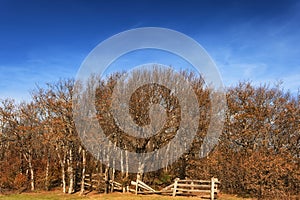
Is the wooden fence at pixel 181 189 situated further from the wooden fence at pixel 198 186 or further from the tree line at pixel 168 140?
the tree line at pixel 168 140

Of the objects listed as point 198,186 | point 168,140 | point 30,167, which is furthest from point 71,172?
point 198,186

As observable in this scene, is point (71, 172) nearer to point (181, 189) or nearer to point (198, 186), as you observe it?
point (181, 189)

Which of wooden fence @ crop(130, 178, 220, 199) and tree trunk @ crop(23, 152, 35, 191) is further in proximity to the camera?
tree trunk @ crop(23, 152, 35, 191)

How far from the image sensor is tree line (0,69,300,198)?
16.1 metres

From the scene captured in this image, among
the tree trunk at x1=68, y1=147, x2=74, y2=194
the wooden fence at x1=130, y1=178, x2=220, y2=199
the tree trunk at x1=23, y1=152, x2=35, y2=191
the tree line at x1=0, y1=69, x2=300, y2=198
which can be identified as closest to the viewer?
the wooden fence at x1=130, y1=178, x2=220, y2=199

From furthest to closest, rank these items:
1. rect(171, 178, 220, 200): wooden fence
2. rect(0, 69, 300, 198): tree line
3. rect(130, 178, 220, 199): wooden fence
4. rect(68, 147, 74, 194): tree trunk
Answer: rect(68, 147, 74, 194): tree trunk → rect(0, 69, 300, 198): tree line → rect(130, 178, 220, 199): wooden fence → rect(171, 178, 220, 200): wooden fence

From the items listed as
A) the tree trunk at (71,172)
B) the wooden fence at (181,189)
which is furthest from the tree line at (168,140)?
the wooden fence at (181,189)

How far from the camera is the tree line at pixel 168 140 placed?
16.1 m

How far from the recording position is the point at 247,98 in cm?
1944

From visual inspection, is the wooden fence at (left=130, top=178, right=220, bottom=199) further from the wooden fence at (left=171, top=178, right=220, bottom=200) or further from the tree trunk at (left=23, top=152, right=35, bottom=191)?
the tree trunk at (left=23, top=152, right=35, bottom=191)

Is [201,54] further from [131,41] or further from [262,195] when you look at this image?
[262,195]

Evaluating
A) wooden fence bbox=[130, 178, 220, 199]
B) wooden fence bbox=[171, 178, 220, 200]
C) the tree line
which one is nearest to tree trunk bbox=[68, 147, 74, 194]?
the tree line

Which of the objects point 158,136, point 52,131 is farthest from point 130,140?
point 52,131

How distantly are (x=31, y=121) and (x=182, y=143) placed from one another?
33.8 ft
